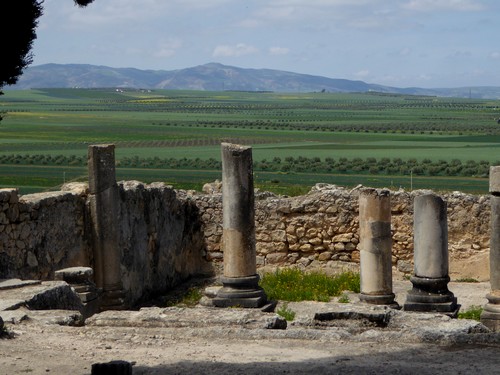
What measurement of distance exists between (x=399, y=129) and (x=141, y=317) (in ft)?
258

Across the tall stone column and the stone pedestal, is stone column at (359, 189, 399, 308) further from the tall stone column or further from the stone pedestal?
the stone pedestal

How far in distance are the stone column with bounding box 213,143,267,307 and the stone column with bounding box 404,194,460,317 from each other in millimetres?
2084

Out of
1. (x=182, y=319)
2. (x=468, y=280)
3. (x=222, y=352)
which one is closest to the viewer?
(x=222, y=352)

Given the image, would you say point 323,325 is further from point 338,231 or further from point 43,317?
point 338,231

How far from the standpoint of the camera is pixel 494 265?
13.0 m

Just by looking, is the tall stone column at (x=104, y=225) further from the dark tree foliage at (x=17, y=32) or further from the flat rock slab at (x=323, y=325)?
the dark tree foliage at (x=17, y=32)

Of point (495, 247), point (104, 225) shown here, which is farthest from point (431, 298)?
point (104, 225)

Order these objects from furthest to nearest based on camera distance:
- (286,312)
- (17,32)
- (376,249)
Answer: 1. (376,249)
2. (286,312)
3. (17,32)

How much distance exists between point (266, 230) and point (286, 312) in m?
4.32

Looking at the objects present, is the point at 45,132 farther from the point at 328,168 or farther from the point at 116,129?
the point at 328,168

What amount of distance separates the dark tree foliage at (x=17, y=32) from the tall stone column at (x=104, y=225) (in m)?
7.14

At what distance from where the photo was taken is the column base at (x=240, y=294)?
13555 millimetres

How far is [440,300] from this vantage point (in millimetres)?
13430

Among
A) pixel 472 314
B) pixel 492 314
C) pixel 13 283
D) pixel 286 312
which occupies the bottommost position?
pixel 472 314
